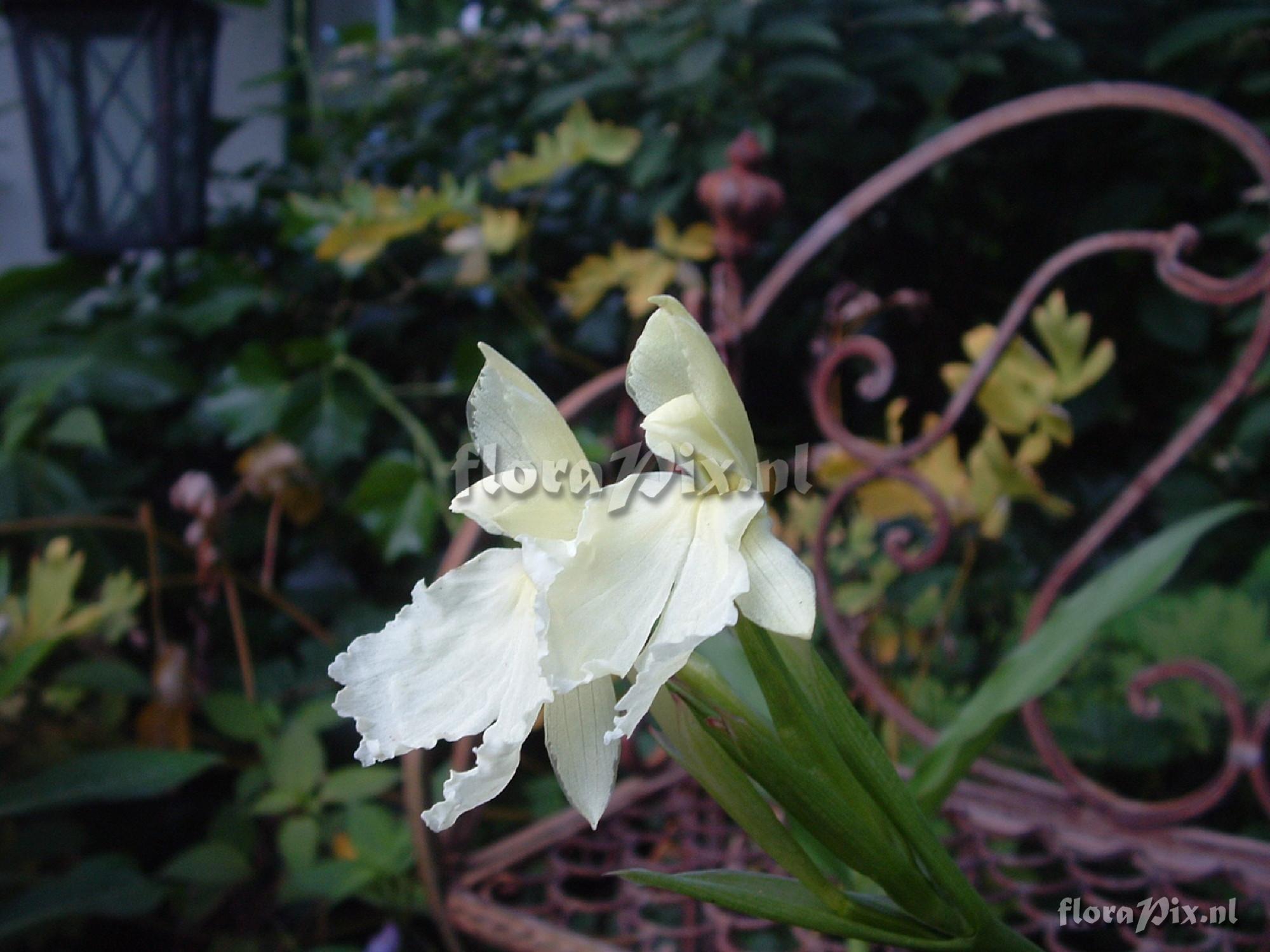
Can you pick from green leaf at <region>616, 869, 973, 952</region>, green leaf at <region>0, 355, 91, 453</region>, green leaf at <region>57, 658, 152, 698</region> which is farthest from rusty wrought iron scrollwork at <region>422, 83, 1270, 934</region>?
green leaf at <region>0, 355, 91, 453</region>

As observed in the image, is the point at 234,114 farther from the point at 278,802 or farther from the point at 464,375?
the point at 278,802

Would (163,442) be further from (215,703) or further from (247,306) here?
(215,703)

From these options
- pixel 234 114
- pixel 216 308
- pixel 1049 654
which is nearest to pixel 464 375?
pixel 216 308

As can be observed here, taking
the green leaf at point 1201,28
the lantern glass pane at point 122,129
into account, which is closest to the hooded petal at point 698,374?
the green leaf at point 1201,28

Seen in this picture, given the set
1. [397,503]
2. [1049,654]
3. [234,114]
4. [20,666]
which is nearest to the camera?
[1049,654]

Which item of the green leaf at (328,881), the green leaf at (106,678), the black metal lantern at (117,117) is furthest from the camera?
the black metal lantern at (117,117)

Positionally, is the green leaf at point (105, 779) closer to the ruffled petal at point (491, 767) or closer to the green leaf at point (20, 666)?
the green leaf at point (20, 666)

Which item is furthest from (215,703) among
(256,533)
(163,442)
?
(163,442)
